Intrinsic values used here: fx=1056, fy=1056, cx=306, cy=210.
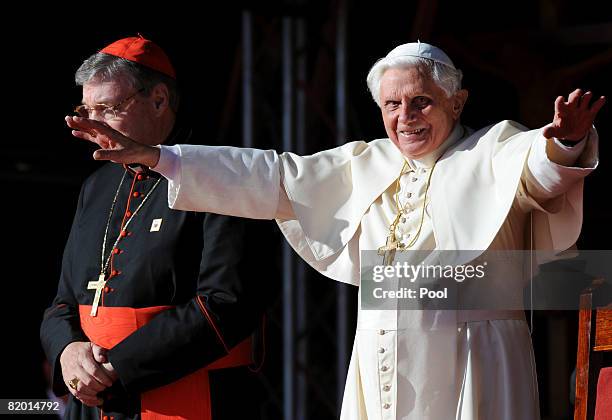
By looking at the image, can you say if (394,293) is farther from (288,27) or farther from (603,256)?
(288,27)

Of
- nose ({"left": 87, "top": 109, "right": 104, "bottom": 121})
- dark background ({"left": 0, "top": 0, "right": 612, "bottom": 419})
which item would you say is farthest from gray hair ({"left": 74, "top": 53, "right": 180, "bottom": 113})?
dark background ({"left": 0, "top": 0, "right": 612, "bottom": 419})

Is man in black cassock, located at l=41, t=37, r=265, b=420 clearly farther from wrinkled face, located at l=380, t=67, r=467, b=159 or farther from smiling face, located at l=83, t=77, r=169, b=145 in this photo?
wrinkled face, located at l=380, t=67, r=467, b=159

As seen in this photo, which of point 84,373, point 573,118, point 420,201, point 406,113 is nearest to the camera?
point 573,118

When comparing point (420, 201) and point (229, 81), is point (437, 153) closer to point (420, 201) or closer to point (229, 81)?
point (420, 201)

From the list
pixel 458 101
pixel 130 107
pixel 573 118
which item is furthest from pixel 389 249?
pixel 130 107

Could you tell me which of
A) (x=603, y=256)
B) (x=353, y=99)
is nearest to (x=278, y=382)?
(x=353, y=99)

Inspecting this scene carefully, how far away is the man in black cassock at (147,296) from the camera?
3156 mm

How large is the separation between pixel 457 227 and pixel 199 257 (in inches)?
34.0

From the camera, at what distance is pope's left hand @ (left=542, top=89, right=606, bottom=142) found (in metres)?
Answer: 2.53

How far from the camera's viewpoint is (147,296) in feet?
10.8

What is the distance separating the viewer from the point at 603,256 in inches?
119

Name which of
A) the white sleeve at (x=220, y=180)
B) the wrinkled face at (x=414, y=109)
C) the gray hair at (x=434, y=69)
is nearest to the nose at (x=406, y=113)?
the wrinkled face at (x=414, y=109)

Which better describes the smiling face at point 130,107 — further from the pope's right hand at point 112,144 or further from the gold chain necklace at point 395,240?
the gold chain necklace at point 395,240

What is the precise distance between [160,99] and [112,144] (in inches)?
24.7
